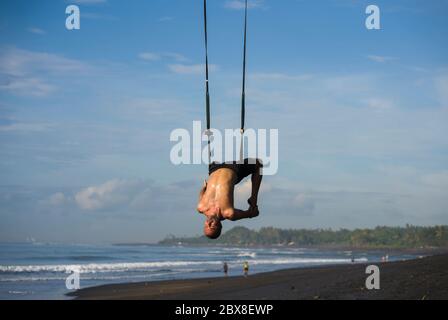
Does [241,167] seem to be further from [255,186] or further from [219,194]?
[219,194]

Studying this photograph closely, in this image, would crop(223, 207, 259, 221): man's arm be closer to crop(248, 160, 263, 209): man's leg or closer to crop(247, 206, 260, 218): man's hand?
crop(247, 206, 260, 218): man's hand

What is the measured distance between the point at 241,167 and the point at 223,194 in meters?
0.53

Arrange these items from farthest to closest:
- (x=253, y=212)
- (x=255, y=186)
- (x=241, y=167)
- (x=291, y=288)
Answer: (x=291, y=288)
(x=255, y=186)
(x=241, y=167)
(x=253, y=212)

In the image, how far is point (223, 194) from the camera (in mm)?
9523

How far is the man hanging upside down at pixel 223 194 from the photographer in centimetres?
952

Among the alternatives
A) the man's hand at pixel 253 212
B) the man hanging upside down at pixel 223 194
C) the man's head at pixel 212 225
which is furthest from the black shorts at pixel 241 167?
the man's head at pixel 212 225

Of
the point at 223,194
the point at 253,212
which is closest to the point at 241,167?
the point at 223,194

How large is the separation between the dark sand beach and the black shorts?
65.4 feet

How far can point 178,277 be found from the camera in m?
54.3

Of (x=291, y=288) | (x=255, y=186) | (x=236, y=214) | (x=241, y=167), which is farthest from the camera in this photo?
(x=291, y=288)

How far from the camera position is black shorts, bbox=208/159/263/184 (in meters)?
9.75
